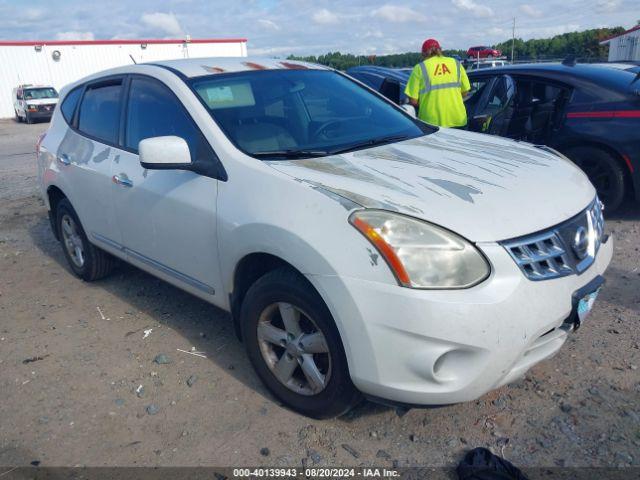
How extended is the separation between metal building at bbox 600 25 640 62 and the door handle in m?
30.1

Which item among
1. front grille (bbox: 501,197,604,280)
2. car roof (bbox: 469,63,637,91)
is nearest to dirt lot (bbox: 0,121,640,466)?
front grille (bbox: 501,197,604,280)

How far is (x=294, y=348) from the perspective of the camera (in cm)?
276

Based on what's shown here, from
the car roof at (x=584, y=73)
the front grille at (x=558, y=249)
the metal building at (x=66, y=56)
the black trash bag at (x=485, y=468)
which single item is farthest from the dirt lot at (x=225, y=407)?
the metal building at (x=66, y=56)

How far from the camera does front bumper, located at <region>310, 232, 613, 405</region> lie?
7.33ft

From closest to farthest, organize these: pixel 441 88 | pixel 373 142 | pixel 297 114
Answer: pixel 373 142 → pixel 297 114 → pixel 441 88

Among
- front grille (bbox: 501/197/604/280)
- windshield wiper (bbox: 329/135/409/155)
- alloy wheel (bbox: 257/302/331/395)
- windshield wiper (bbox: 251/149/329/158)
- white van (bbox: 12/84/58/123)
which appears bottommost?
white van (bbox: 12/84/58/123)

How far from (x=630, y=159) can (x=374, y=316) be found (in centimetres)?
404

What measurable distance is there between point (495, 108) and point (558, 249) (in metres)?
4.27

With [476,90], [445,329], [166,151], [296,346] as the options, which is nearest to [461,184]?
[445,329]

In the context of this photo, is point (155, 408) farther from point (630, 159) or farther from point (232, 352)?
point (630, 159)

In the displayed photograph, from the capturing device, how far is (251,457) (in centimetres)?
263

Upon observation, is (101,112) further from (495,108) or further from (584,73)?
(584,73)

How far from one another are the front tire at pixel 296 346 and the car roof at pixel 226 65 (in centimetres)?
155

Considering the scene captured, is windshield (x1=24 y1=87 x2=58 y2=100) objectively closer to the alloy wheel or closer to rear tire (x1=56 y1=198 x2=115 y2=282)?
rear tire (x1=56 y1=198 x2=115 y2=282)
